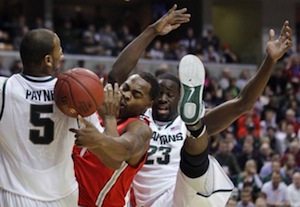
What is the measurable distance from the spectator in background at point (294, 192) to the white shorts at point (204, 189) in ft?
19.1

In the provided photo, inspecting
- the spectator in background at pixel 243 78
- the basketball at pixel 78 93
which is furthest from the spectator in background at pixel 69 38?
the basketball at pixel 78 93

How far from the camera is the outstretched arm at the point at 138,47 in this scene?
19.6 ft

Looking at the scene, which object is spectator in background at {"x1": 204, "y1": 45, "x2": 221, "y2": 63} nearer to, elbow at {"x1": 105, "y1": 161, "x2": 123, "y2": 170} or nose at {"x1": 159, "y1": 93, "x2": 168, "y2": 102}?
nose at {"x1": 159, "y1": 93, "x2": 168, "y2": 102}

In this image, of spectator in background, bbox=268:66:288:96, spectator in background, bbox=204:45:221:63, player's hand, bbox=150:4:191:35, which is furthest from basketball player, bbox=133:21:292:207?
spectator in background, bbox=204:45:221:63

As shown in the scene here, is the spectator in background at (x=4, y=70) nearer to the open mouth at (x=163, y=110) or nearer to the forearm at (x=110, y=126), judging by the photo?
the open mouth at (x=163, y=110)

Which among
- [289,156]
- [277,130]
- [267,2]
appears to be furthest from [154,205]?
[267,2]

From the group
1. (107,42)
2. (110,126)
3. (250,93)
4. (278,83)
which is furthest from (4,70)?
(110,126)

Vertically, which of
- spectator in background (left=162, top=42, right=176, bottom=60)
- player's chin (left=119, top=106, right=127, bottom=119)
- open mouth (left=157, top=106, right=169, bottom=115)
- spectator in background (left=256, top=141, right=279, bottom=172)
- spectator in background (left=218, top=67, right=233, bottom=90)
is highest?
player's chin (left=119, top=106, right=127, bottom=119)

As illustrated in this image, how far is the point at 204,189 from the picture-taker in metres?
5.69

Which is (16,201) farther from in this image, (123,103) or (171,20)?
(171,20)

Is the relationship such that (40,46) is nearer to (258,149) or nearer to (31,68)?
(31,68)

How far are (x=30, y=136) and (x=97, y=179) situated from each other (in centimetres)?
57

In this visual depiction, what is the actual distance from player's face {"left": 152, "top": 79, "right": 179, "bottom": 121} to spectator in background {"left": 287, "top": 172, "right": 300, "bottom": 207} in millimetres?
5490

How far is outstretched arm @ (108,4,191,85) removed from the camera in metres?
5.96
